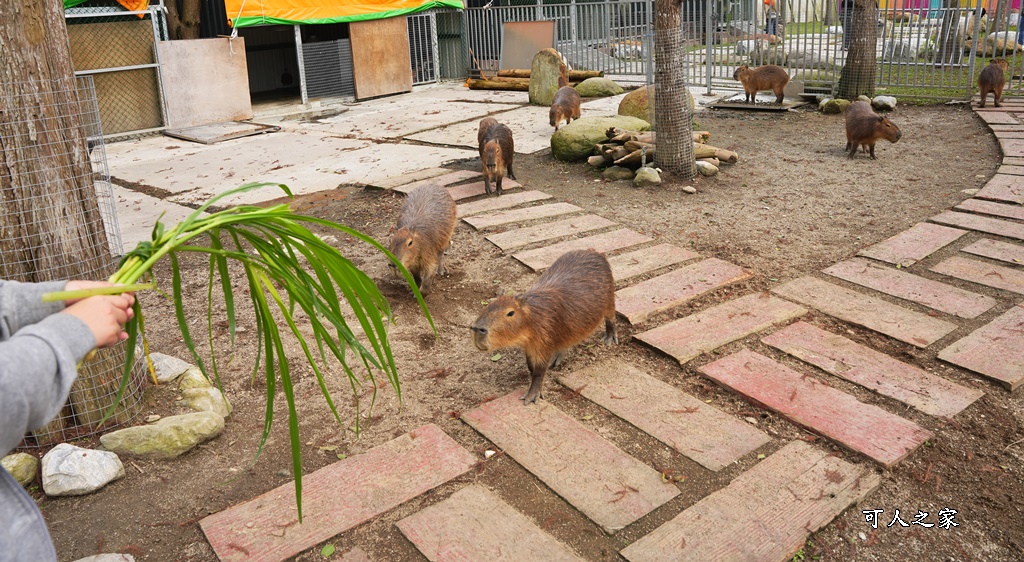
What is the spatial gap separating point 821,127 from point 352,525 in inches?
363

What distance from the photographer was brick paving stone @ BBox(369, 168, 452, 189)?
7.44 m

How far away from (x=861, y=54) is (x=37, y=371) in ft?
39.4

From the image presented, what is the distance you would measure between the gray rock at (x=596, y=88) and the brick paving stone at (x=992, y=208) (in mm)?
7866

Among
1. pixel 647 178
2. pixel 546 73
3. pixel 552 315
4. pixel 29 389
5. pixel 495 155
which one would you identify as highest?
pixel 546 73

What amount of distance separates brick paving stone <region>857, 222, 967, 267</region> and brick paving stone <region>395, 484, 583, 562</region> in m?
3.55

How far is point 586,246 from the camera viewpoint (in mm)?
5559

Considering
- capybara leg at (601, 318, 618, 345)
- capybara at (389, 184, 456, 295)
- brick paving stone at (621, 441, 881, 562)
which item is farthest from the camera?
capybara at (389, 184, 456, 295)

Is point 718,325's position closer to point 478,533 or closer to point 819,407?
point 819,407

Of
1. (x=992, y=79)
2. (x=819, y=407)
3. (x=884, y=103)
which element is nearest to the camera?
(x=819, y=407)

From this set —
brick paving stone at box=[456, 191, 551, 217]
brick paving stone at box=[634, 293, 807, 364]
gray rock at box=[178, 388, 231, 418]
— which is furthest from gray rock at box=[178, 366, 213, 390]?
brick paving stone at box=[456, 191, 551, 217]

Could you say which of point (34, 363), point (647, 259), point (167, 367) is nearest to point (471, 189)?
point (647, 259)

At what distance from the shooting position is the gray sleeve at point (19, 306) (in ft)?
5.23

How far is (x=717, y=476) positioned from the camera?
2.99 m

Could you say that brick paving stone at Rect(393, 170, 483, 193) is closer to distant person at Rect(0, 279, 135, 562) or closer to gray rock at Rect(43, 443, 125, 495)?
gray rock at Rect(43, 443, 125, 495)
